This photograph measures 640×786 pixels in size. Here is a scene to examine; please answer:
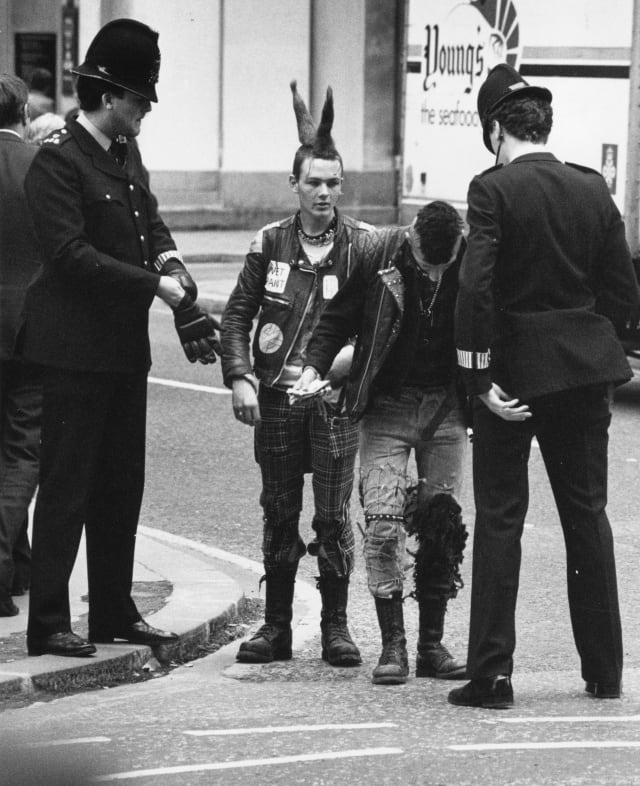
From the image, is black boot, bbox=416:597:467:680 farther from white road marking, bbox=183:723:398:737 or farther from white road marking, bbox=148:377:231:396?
white road marking, bbox=148:377:231:396

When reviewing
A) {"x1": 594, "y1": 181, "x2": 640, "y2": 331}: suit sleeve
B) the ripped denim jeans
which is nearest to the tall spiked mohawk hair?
the ripped denim jeans

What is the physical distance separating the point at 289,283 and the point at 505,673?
59.4 inches

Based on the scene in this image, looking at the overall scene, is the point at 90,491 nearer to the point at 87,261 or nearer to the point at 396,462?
the point at 87,261

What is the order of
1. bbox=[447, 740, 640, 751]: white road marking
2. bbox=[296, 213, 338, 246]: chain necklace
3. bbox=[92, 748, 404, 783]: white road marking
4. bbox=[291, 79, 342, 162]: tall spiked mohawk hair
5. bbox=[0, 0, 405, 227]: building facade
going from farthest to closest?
1. bbox=[0, 0, 405, 227]: building facade
2. bbox=[296, 213, 338, 246]: chain necklace
3. bbox=[291, 79, 342, 162]: tall spiked mohawk hair
4. bbox=[447, 740, 640, 751]: white road marking
5. bbox=[92, 748, 404, 783]: white road marking

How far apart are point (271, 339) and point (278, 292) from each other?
0.16m

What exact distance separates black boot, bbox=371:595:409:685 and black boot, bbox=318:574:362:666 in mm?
229

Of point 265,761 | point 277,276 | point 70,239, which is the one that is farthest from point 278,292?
point 265,761

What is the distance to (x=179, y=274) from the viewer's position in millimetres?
5398

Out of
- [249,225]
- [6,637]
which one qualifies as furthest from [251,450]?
[249,225]

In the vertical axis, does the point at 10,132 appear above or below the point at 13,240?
above

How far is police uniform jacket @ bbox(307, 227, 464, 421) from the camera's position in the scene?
517 centimetres

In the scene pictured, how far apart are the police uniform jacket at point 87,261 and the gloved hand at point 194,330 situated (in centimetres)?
12

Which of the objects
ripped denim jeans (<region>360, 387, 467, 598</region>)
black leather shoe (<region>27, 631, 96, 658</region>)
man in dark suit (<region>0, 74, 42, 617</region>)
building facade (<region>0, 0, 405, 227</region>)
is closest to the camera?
ripped denim jeans (<region>360, 387, 467, 598</region>)

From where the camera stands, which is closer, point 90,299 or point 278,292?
point 90,299
